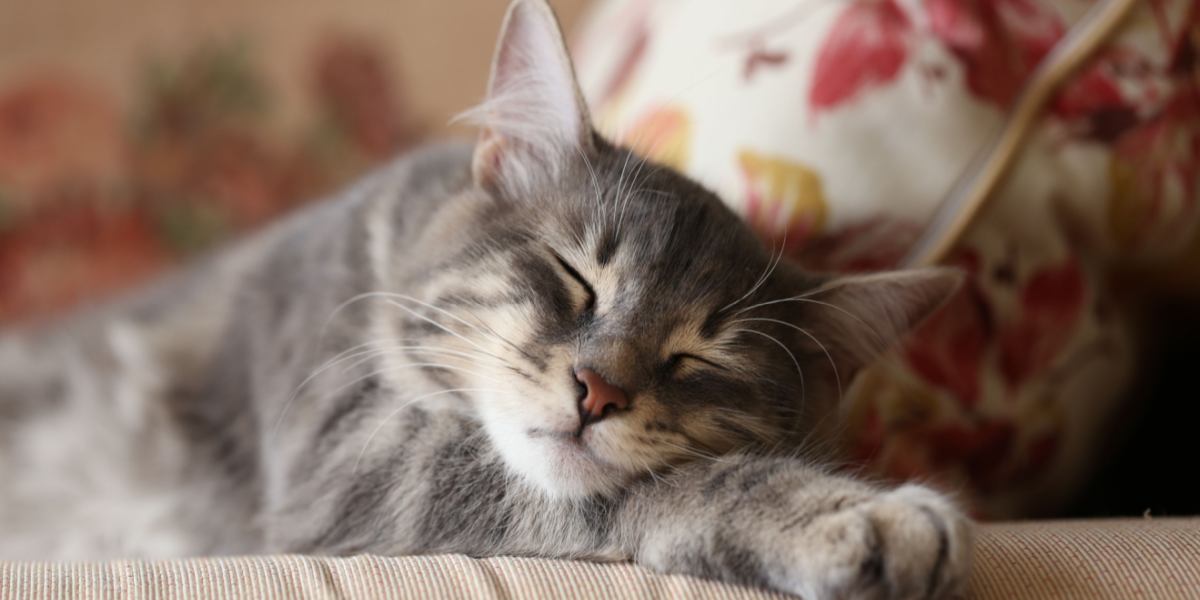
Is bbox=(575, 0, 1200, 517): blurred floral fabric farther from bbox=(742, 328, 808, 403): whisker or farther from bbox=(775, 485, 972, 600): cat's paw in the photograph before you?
bbox=(775, 485, 972, 600): cat's paw

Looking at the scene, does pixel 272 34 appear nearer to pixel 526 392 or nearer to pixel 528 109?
pixel 528 109

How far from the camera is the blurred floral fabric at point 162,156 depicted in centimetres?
178

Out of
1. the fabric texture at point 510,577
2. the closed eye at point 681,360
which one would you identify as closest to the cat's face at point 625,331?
the closed eye at point 681,360

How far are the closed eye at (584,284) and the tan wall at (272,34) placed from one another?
1.02 meters

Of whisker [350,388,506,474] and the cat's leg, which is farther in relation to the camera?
whisker [350,388,506,474]

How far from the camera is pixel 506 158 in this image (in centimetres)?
111

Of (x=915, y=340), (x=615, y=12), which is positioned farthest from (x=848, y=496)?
(x=615, y=12)

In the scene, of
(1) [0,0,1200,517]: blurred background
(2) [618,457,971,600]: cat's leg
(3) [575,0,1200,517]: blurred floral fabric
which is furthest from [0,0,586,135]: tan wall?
(2) [618,457,971,600]: cat's leg

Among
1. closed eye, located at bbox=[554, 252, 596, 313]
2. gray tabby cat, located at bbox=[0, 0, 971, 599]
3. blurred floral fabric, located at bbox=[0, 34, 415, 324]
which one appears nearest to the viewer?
gray tabby cat, located at bbox=[0, 0, 971, 599]

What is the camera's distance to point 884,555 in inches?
29.0

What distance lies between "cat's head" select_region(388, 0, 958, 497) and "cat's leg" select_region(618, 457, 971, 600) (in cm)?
5

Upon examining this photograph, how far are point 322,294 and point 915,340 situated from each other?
703mm

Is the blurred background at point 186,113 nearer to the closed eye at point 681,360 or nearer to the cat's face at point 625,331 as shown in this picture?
the cat's face at point 625,331

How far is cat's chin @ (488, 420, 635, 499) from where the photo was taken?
891 millimetres
